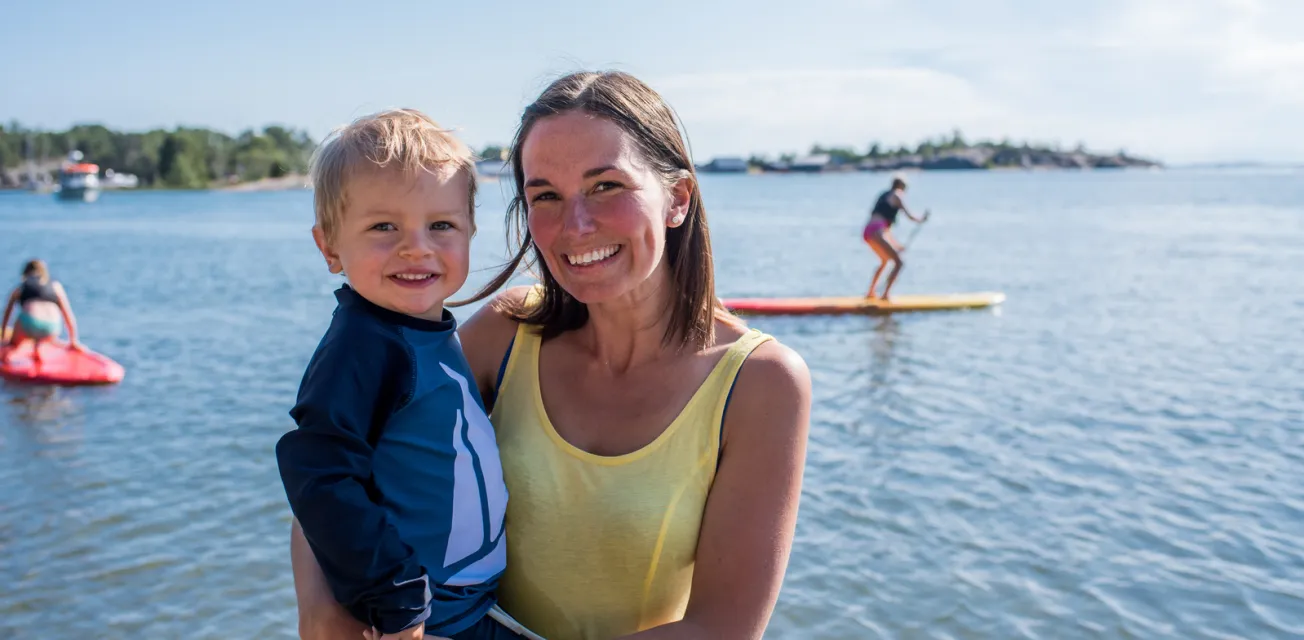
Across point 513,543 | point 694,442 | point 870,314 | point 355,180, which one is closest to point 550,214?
point 355,180

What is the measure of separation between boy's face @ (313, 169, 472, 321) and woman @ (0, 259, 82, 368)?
1114 cm

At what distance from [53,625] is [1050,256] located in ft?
81.5

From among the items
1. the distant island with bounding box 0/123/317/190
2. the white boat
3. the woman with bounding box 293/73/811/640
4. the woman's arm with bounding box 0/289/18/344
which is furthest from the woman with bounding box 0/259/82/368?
the distant island with bounding box 0/123/317/190

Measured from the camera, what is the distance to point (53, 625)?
5.63 metres

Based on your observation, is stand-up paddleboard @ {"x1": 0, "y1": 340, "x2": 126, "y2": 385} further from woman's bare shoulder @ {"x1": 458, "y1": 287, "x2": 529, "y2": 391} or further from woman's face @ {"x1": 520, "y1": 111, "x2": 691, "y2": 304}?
woman's face @ {"x1": 520, "y1": 111, "x2": 691, "y2": 304}

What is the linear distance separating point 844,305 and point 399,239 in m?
13.6

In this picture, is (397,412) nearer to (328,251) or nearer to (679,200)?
(328,251)

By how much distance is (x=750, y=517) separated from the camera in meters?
1.88

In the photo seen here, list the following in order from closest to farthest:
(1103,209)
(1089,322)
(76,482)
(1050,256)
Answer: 1. (76,482)
2. (1089,322)
3. (1050,256)
4. (1103,209)

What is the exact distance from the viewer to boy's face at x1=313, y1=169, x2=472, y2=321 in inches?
77.0

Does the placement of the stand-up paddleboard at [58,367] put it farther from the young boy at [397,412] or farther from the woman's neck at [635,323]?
the woman's neck at [635,323]

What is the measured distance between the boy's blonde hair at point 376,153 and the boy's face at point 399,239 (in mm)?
18

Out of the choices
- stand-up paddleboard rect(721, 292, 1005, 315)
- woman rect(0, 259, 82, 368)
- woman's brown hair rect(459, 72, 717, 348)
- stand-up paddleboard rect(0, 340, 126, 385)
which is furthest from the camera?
stand-up paddleboard rect(721, 292, 1005, 315)

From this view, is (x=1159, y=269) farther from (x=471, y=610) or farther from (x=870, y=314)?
(x=471, y=610)
